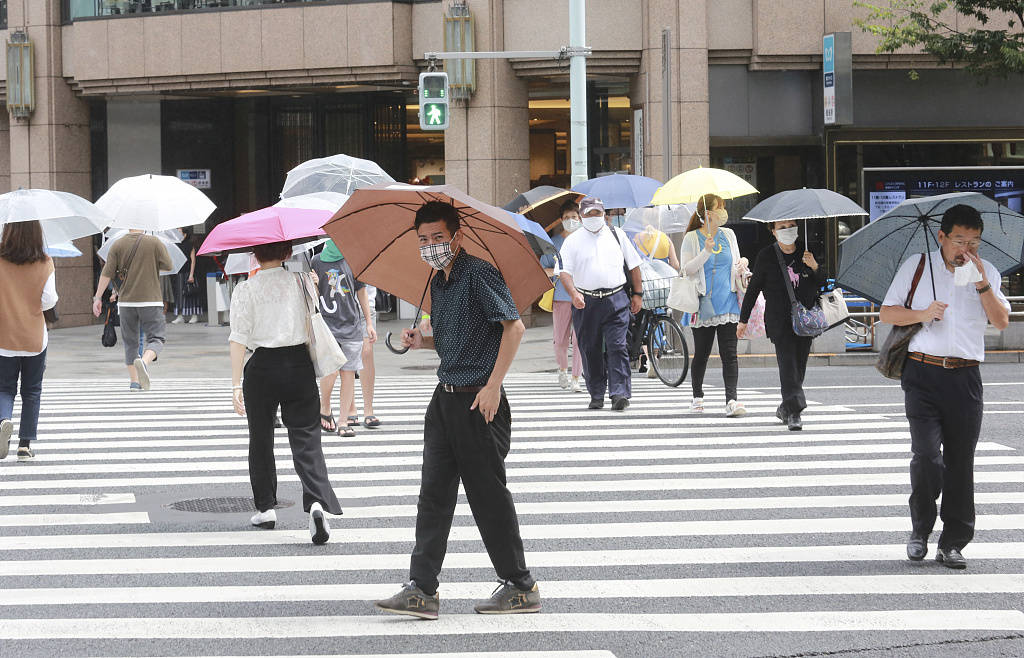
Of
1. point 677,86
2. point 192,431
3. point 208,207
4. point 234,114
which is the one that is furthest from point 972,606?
point 234,114

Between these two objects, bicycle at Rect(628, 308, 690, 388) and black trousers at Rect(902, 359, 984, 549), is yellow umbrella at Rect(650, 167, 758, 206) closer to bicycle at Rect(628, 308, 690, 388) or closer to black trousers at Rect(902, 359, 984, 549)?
bicycle at Rect(628, 308, 690, 388)

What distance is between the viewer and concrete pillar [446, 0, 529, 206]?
2512 cm

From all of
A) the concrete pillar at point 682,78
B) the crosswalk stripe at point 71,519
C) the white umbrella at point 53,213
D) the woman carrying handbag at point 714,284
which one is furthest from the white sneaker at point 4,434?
the concrete pillar at point 682,78

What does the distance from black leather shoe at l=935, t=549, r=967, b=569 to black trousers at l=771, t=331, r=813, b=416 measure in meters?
4.73

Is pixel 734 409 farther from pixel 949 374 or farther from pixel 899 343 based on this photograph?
pixel 949 374

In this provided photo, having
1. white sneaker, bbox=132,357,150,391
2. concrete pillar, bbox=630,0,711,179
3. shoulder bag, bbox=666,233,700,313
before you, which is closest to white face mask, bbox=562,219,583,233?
shoulder bag, bbox=666,233,700,313

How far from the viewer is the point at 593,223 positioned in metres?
13.4

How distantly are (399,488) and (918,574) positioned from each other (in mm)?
3874

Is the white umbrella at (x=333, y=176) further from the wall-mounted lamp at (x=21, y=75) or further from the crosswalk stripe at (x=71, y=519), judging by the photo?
the wall-mounted lamp at (x=21, y=75)

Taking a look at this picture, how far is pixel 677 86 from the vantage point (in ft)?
82.0

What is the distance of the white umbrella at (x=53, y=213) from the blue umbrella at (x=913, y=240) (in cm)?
638

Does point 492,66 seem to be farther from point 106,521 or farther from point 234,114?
point 106,521

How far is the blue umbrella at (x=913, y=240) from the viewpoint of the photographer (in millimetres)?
7246

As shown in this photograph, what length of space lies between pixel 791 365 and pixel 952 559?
16.0ft
